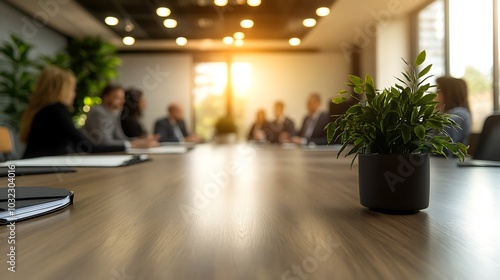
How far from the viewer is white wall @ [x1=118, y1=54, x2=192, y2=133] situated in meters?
9.16

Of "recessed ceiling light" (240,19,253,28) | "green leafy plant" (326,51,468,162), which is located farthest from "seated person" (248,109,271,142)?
"green leafy plant" (326,51,468,162)

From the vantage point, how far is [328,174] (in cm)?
135

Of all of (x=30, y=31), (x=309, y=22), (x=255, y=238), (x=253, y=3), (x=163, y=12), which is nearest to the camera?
(x=255, y=238)

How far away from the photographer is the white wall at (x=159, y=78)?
916 cm

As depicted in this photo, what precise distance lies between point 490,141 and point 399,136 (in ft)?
5.44

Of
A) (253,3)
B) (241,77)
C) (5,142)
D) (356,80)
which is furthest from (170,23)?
(356,80)

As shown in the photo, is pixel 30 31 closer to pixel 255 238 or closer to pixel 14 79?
pixel 14 79

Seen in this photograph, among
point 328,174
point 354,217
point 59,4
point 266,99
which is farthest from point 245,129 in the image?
point 354,217

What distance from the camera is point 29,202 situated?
2.22 ft

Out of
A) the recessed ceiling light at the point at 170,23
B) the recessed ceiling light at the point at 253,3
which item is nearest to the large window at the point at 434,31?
the recessed ceiling light at the point at 253,3

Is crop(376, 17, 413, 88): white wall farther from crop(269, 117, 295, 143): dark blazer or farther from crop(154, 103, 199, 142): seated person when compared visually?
crop(154, 103, 199, 142): seated person

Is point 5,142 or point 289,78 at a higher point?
point 289,78

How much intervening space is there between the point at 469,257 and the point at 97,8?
482 centimetres

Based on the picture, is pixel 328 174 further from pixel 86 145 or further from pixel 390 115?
pixel 86 145
